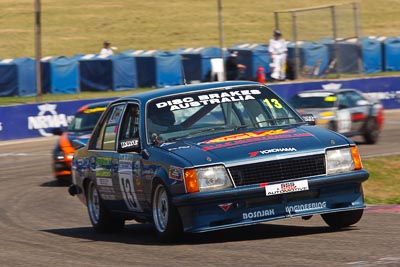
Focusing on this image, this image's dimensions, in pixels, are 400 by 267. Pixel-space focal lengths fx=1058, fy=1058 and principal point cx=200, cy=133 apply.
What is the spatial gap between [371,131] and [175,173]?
14.9 metres

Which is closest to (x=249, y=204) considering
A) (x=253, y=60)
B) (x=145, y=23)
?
(x=253, y=60)

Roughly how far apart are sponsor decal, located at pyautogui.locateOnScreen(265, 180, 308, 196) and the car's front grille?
0.06 m

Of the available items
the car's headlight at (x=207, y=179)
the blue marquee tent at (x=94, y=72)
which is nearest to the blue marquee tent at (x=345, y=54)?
the blue marquee tent at (x=94, y=72)

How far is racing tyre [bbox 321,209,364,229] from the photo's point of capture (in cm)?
984

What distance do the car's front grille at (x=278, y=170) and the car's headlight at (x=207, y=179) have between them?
79 mm

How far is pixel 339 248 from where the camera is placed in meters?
8.43

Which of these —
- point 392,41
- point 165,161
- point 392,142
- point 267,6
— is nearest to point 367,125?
point 392,142

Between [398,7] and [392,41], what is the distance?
20465mm

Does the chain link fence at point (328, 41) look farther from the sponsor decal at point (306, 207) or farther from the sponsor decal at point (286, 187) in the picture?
the sponsor decal at point (286, 187)

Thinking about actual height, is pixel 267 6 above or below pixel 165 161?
above

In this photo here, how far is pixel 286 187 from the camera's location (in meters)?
9.09

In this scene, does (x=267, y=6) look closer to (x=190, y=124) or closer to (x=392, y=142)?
(x=392, y=142)

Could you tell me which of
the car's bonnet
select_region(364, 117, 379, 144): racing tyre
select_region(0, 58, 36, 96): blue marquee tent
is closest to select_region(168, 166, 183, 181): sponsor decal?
the car's bonnet

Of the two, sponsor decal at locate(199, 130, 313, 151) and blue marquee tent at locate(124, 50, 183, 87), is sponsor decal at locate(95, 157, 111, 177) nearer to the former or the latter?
sponsor decal at locate(199, 130, 313, 151)
